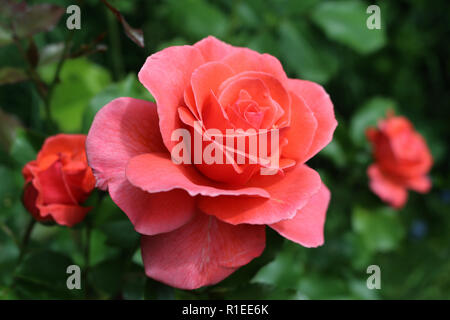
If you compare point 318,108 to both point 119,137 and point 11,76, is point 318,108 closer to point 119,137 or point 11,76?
point 119,137

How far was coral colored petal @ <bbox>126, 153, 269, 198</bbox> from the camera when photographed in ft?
1.12

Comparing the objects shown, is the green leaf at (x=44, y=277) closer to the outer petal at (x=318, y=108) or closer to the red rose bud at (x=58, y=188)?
the red rose bud at (x=58, y=188)

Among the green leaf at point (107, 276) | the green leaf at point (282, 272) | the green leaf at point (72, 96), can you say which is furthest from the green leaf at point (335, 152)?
the green leaf at point (107, 276)

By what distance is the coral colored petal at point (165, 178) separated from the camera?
340mm

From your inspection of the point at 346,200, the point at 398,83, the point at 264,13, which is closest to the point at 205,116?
the point at 264,13

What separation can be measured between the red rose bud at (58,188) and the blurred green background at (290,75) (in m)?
0.05

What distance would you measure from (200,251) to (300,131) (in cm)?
15

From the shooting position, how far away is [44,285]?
0.50 metres

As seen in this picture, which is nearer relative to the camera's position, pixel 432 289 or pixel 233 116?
pixel 233 116

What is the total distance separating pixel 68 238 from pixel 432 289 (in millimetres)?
1159

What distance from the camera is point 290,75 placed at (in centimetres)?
132

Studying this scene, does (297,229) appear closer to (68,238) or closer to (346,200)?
(68,238)

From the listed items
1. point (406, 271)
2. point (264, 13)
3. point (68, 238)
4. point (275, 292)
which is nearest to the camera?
point (275, 292)

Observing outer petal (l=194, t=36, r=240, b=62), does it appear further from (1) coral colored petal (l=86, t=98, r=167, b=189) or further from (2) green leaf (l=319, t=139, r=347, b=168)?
(2) green leaf (l=319, t=139, r=347, b=168)
